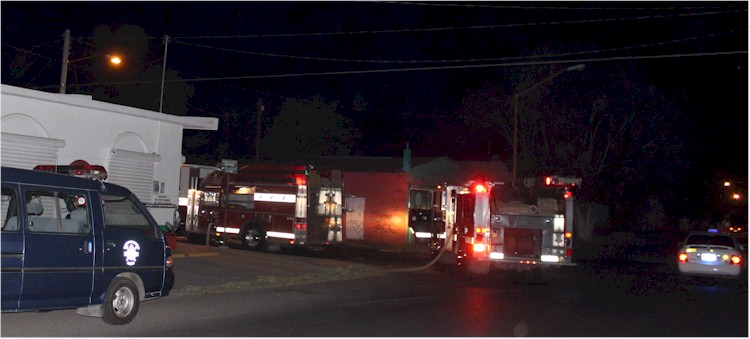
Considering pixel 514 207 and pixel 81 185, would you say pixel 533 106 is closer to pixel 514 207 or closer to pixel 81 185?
pixel 514 207

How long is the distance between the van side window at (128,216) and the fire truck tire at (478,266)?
34.7 feet

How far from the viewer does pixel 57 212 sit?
9.75 metres

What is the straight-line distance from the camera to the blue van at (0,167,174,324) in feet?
29.2

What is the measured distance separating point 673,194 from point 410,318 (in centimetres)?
3413

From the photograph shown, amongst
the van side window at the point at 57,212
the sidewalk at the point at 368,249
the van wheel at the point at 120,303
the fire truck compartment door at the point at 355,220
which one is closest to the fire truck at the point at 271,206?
the sidewalk at the point at 368,249

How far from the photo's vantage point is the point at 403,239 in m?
34.6

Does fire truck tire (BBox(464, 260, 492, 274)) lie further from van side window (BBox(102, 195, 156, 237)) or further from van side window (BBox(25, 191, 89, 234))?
van side window (BBox(25, 191, 89, 234))

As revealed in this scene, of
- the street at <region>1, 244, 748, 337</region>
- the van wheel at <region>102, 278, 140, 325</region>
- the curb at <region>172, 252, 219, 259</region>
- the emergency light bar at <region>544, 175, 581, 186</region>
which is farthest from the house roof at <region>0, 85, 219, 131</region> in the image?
the emergency light bar at <region>544, 175, 581, 186</region>

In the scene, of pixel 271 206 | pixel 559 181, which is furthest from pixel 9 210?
pixel 271 206

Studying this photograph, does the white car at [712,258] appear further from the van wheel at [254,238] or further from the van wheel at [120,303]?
the van wheel at [120,303]

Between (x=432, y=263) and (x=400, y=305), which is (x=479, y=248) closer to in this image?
(x=432, y=263)

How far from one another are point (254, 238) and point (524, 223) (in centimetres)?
971

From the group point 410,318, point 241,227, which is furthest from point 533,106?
point 410,318

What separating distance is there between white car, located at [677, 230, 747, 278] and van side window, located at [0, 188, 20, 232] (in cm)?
1664
